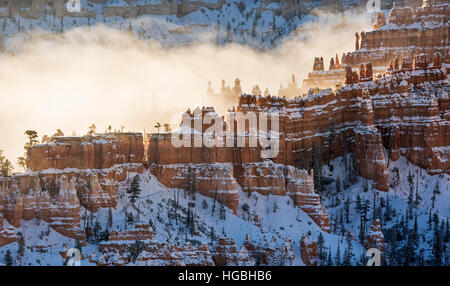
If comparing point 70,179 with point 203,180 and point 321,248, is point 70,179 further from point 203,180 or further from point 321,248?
point 321,248

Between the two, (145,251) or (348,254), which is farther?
(348,254)

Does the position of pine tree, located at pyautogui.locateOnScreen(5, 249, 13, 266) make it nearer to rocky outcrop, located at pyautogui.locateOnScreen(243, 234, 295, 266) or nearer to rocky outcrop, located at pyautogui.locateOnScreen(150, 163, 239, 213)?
rocky outcrop, located at pyautogui.locateOnScreen(243, 234, 295, 266)

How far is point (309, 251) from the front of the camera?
147m

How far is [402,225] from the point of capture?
161 metres

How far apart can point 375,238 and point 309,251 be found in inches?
402

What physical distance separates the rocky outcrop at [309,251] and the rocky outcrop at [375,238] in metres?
8.40

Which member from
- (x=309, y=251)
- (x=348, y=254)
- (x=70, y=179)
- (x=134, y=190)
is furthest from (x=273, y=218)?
(x=70, y=179)

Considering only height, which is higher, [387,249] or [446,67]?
[446,67]

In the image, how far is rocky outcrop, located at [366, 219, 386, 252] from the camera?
15375cm

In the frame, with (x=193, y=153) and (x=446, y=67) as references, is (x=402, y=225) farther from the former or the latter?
(x=446, y=67)

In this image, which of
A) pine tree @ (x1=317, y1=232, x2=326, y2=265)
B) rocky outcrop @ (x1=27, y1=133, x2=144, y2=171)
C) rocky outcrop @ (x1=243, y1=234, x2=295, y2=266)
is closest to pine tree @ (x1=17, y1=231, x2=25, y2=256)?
rocky outcrop @ (x1=27, y1=133, x2=144, y2=171)
